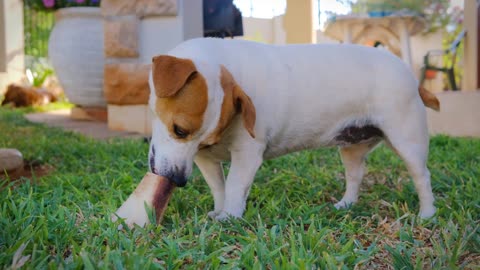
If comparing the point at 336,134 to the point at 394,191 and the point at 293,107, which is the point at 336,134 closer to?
the point at 293,107

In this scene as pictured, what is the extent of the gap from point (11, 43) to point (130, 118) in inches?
279

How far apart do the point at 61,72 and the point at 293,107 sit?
446cm

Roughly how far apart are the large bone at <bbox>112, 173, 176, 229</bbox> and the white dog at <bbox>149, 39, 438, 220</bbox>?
0.06 metres

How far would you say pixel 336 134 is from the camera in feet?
7.31

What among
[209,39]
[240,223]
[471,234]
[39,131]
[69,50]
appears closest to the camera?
[471,234]

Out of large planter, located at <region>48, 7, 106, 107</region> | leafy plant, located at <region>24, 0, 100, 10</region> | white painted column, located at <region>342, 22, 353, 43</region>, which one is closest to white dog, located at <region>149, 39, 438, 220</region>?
large planter, located at <region>48, 7, 106, 107</region>

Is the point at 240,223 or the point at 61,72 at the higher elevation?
the point at 61,72

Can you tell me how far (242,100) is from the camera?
187cm

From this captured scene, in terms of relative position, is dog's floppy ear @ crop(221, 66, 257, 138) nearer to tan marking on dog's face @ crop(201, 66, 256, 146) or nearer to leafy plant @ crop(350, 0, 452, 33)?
tan marking on dog's face @ crop(201, 66, 256, 146)

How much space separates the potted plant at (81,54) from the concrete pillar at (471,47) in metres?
3.64

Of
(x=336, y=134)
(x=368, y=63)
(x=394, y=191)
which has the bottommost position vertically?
(x=394, y=191)

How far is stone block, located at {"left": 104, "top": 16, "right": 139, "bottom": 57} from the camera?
4.84 metres

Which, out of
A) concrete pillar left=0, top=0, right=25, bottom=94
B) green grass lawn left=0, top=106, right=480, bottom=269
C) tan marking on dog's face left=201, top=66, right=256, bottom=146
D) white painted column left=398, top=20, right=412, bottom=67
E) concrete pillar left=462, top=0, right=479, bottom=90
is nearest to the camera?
green grass lawn left=0, top=106, right=480, bottom=269

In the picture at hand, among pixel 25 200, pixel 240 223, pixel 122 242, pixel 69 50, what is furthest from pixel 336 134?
pixel 69 50
